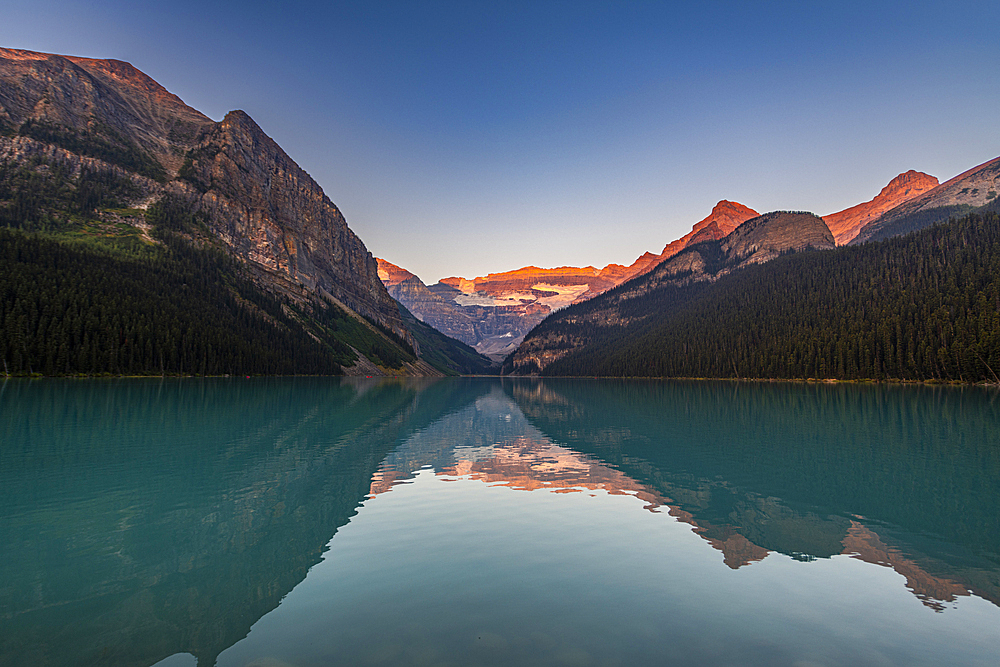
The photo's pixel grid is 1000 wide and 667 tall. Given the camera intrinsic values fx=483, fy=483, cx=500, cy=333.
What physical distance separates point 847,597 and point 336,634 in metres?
12.2

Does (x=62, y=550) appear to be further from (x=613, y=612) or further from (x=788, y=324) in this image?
(x=788, y=324)

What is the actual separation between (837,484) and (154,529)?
98.9 ft

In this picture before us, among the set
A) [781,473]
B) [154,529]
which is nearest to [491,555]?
[154,529]

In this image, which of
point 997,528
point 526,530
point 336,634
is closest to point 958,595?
point 997,528

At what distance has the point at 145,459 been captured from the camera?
90.8 feet

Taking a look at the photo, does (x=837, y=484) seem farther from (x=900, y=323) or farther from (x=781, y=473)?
(x=900, y=323)

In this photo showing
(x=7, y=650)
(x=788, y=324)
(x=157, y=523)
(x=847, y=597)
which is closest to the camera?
(x=7, y=650)

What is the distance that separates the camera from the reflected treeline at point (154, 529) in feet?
32.2

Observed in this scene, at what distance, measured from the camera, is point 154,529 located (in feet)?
53.5

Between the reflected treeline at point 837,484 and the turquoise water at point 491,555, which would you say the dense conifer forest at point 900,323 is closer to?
the reflected treeline at point 837,484

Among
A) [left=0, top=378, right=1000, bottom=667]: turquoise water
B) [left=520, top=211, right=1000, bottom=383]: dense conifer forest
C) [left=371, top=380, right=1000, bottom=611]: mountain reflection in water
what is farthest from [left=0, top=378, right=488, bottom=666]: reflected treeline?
[left=520, top=211, right=1000, bottom=383]: dense conifer forest

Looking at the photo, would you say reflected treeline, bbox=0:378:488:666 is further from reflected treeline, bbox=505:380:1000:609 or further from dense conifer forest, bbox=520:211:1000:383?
dense conifer forest, bbox=520:211:1000:383

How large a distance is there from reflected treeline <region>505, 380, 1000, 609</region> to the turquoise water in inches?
6.8

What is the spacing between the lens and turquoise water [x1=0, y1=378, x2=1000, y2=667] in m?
9.52
